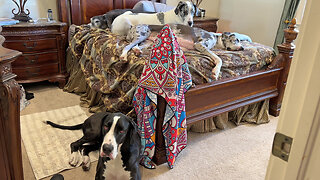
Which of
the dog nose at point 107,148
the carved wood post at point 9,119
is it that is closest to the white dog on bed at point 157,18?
the dog nose at point 107,148

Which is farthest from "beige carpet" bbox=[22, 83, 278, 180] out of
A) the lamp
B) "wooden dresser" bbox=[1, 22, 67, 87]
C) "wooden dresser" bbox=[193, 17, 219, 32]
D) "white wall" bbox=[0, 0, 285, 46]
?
"wooden dresser" bbox=[193, 17, 219, 32]

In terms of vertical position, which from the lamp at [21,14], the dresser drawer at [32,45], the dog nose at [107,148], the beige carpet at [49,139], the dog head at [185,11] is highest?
the dog head at [185,11]

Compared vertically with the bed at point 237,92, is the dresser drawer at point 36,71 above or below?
below

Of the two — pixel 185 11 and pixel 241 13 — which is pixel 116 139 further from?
pixel 241 13

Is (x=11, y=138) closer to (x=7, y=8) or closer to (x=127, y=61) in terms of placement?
(x=127, y=61)

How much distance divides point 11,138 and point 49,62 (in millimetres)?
2381

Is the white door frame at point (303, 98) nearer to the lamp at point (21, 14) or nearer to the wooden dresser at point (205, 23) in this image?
the lamp at point (21, 14)

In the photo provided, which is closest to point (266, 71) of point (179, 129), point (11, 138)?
point (179, 129)

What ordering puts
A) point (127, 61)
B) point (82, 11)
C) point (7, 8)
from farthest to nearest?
1. point (82, 11)
2. point (7, 8)
3. point (127, 61)

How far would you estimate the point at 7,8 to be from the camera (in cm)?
312

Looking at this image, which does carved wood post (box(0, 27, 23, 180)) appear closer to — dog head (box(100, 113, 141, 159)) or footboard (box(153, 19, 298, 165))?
dog head (box(100, 113, 141, 159))

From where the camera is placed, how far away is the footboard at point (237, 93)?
2000 mm

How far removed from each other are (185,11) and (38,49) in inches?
71.2

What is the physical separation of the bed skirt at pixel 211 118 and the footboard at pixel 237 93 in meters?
0.18
